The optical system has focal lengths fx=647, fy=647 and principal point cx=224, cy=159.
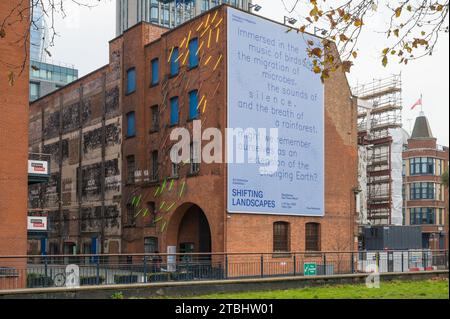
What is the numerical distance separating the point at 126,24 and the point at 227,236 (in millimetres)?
79054

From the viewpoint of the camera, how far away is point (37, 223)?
30578mm

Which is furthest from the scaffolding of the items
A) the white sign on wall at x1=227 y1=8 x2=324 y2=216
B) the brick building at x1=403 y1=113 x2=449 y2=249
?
the white sign on wall at x1=227 y1=8 x2=324 y2=216

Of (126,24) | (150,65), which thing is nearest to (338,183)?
(150,65)

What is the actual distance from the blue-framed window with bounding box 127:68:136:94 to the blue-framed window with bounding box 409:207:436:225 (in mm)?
46287

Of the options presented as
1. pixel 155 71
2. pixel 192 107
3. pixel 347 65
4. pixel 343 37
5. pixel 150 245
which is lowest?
pixel 150 245

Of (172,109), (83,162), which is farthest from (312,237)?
(83,162)

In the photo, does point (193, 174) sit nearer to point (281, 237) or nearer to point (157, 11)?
point (281, 237)

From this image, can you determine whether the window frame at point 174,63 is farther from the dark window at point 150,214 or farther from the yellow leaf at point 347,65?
the yellow leaf at point 347,65

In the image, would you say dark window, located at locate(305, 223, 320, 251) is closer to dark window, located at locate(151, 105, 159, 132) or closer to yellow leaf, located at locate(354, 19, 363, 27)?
dark window, located at locate(151, 105, 159, 132)

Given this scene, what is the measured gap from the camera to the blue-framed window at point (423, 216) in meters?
76.1

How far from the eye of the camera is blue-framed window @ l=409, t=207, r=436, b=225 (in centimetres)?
7606

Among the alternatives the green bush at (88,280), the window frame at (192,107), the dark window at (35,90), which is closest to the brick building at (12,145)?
the green bush at (88,280)

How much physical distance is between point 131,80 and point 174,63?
522cm

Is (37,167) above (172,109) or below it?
below
